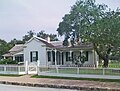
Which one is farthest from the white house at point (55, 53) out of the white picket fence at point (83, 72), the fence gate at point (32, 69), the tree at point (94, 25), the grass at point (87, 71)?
the grass at point (87, 71)

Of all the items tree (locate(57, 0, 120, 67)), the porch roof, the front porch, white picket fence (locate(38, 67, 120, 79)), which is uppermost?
tree (locate(57, 0, 120, 67))

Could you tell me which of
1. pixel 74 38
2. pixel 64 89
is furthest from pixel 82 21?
pixel 64 89

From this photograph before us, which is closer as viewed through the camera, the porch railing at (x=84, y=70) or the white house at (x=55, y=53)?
the porch railing at (x=84, y=70)

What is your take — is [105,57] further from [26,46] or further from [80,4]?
[26,46]

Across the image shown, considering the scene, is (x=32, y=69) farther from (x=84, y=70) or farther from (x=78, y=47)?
(x=78, y=47)

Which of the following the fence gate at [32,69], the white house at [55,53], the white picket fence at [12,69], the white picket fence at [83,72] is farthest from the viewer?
the white house at [55,53]

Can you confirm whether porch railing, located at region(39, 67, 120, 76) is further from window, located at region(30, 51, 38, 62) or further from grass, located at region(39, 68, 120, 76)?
window, located at region(30, 51, 38, 62)

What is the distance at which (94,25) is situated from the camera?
23078 mm

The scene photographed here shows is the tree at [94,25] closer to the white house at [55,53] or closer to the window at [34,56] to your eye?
the white house at [55,53]

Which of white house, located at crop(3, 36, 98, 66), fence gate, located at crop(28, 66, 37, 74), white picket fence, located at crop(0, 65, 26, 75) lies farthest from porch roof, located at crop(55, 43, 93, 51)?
white picket fence, located at crop(0, 65, 26, 75)

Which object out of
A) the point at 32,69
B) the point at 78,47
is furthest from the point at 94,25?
the point at 78,47

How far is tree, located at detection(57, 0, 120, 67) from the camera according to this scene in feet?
71.2

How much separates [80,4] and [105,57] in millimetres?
6824

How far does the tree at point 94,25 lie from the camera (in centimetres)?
2169
